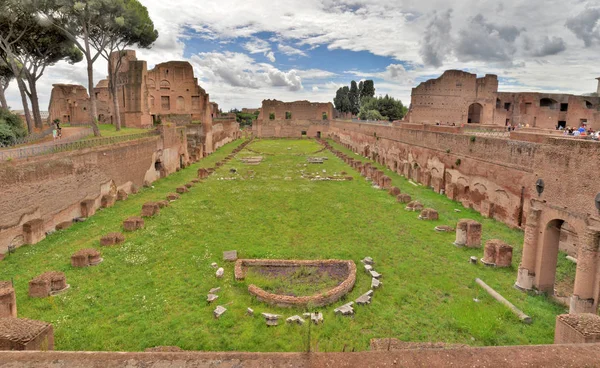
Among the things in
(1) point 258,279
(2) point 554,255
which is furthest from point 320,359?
(2) point 554,255

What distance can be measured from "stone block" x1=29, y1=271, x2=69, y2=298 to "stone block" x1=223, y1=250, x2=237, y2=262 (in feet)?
11.4

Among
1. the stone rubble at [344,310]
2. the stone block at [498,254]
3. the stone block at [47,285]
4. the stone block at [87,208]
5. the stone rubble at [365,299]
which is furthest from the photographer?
the stone block at [87,208]

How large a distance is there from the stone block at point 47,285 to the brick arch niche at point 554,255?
980 cm

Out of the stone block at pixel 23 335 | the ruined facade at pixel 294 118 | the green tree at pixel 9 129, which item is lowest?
the stone block at pixel 23 335

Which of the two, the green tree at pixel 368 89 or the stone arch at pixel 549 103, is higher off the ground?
the green tree at pixel 368 89

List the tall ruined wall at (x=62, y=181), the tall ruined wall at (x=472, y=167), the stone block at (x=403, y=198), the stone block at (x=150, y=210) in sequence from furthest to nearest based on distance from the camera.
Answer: the stone block at (x=403, y=198) < the stone block at (x=150, y=210) < the tall ruined wall at (x=472, y=167) < the tall ruined wall at (x=62, y=181)

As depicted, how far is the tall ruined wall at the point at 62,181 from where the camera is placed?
10508 millimetres

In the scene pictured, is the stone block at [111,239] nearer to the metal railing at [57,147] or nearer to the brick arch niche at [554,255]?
the metal railing at [57,147]

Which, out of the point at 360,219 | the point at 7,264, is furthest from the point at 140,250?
the point at 360,219

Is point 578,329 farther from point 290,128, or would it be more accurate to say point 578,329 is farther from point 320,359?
point 290,128

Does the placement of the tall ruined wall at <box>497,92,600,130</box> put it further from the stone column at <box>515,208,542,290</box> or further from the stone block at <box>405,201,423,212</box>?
the stone column at <box>515,208,542,290</box>

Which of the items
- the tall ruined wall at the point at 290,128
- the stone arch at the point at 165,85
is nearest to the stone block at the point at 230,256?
the stone arch at the point at 165,85

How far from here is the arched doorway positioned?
3841 cm

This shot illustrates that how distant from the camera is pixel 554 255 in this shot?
25.8 feet
